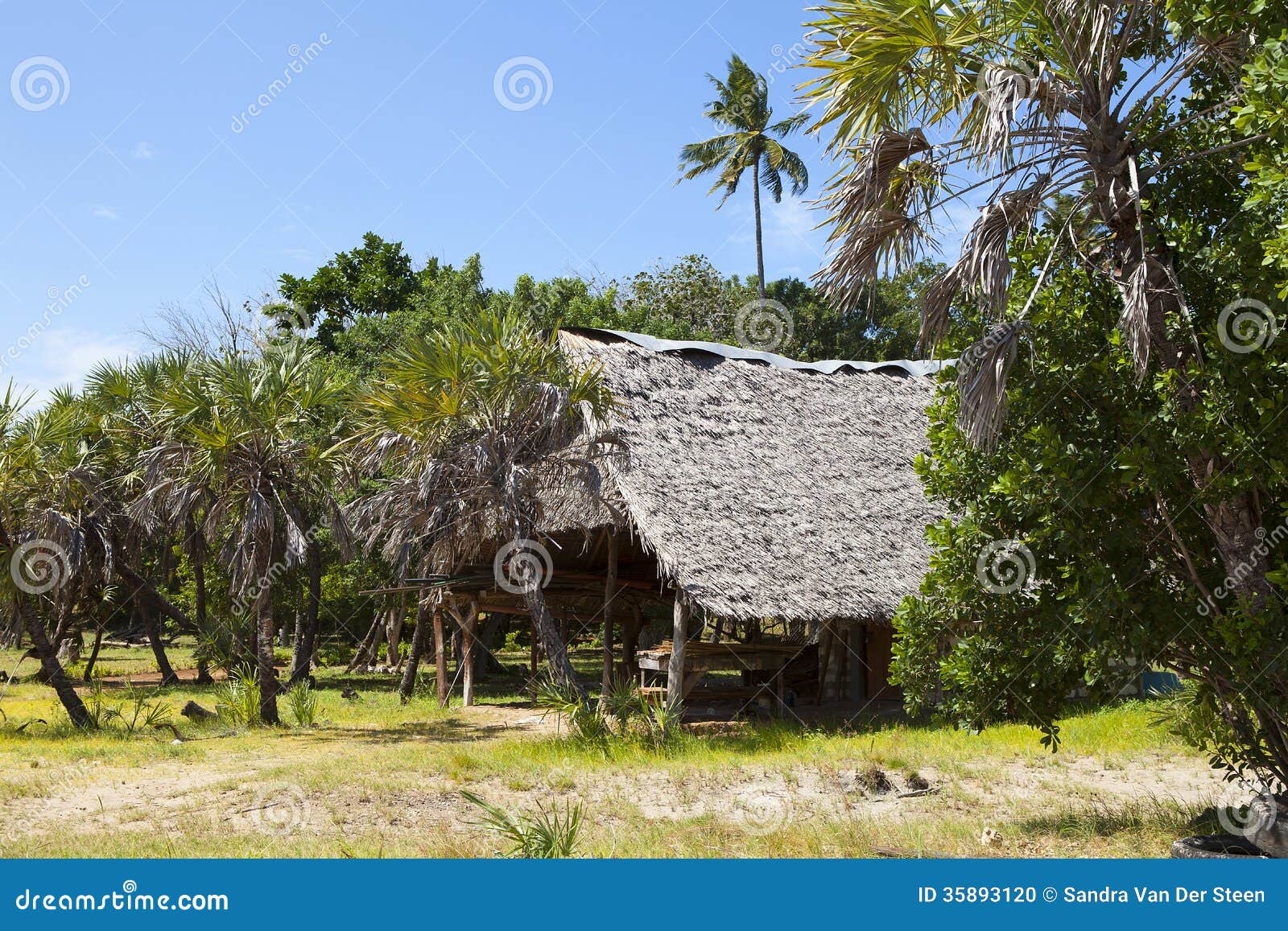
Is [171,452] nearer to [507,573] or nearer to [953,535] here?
[507,573]

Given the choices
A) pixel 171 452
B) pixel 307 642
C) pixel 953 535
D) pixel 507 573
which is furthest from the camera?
pixel 307 642

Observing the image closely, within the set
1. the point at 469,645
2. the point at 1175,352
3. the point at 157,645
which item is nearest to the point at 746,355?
the point at 469,645

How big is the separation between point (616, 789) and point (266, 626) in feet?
23.2

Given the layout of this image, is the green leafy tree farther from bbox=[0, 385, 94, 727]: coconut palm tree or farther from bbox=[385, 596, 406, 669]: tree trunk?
bbox=[385, 596, 406, 669]: tree trunk

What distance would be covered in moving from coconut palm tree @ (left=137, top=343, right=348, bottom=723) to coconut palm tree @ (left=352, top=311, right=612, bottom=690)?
1295 mm

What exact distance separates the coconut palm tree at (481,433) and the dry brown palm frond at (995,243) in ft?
20.8

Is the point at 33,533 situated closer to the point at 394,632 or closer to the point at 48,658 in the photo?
the point at 48,658

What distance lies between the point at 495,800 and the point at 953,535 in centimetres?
458

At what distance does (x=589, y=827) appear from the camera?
7.88 metres

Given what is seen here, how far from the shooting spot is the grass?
292 inches

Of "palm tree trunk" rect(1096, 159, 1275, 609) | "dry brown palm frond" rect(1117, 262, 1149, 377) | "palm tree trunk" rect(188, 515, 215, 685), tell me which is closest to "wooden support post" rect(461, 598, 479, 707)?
"palm tree trunk" rect(188, 515, 215, 685)

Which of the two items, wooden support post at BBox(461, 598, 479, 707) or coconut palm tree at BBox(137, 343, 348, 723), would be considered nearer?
coconut palm tree at BBox(137, 343, 348, 723)

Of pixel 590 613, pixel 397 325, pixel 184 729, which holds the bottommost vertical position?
pixel 184 729

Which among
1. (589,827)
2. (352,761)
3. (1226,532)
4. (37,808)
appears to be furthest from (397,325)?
(1226,532)
